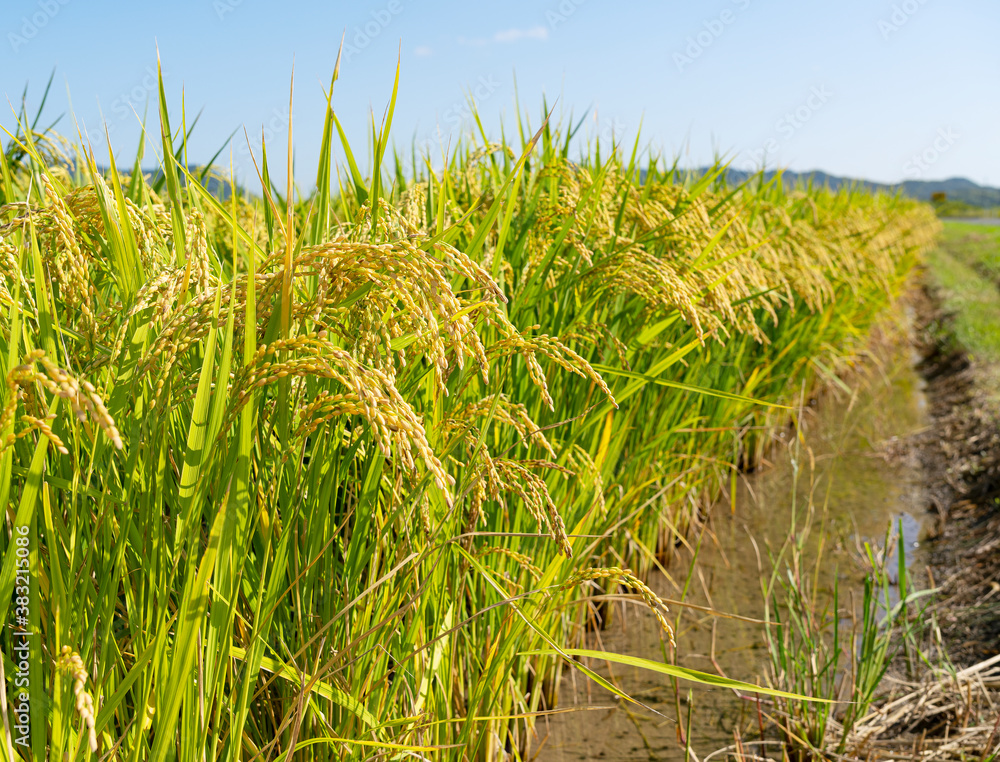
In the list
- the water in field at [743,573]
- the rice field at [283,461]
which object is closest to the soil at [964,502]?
the water in field at [743,573]

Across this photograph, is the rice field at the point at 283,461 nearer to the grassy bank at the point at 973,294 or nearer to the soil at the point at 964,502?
the soil at the point at 964,502

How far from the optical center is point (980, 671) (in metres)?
2.27

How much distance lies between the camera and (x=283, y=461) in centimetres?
86

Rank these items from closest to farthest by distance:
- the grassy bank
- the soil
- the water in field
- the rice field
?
the rice field < the water in field < the soil < the grassy bank

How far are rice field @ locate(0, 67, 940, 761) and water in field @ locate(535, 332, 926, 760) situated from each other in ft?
0.81

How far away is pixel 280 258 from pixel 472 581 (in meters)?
0.83

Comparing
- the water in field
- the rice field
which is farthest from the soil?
the rice field

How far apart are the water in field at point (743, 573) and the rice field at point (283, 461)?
0.25 meters

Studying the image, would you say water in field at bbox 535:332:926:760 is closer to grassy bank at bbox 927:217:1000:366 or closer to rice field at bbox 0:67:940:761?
rice field at bbox 0:67:940:761

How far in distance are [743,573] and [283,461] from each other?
266 cm

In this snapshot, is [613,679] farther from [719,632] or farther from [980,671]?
[980,671]

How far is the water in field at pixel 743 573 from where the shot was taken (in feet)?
6.59

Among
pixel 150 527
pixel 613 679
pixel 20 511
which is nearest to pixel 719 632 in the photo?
pixel 613 679

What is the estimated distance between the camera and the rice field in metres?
0.79
